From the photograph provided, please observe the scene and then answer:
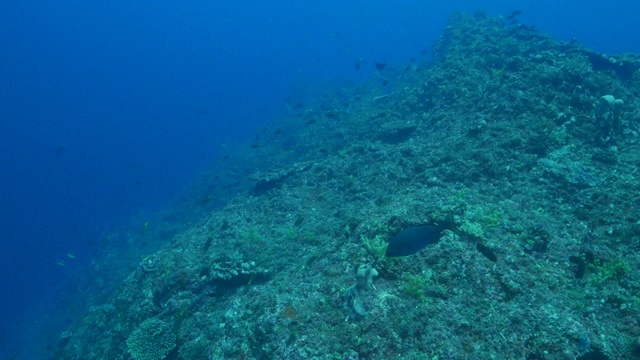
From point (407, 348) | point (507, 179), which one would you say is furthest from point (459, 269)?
point (507, 179)

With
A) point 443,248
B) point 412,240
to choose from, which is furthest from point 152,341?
point 443,248

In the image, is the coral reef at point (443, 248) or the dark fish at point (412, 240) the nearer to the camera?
the coral reef at point (443, 248)

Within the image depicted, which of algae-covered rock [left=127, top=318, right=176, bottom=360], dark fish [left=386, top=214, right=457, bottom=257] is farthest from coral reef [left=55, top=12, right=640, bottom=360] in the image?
dark fish [left=386, top=214, right=457, bottom=257]

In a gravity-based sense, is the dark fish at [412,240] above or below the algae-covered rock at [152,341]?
above

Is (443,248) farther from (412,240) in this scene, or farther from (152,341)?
(152,341)

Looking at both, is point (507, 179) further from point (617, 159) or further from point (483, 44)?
point (483, 44)

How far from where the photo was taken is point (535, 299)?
5.78 meters

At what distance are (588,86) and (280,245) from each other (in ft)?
39.2

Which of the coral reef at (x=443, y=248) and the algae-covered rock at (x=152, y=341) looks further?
the algae-covered rock at (x=152, y=341)

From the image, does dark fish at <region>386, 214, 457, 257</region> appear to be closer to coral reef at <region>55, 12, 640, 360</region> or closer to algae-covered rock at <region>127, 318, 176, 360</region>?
coral reef at <region>55, 12, 640, 360</region>

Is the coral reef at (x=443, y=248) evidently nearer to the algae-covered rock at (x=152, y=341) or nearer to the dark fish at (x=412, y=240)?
the algae-covered rock at (x=152, y=341)

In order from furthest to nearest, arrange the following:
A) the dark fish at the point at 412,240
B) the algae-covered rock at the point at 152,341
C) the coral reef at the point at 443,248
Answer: the algae-covered rock at the point at 152,341
the dark fish at the point at 412,240
the coral reef at the point at 443,248

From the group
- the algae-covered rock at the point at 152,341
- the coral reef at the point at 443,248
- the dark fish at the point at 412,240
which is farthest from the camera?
the algae-covered rock at the point at 152,341

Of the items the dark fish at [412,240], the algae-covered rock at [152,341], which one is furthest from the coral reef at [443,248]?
the dark fish at [412,240]
